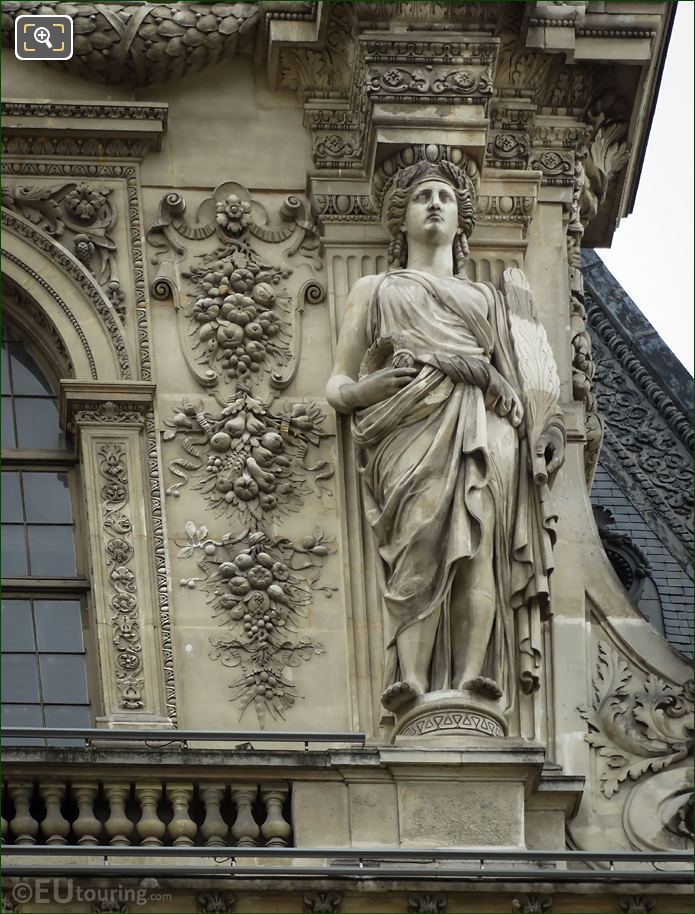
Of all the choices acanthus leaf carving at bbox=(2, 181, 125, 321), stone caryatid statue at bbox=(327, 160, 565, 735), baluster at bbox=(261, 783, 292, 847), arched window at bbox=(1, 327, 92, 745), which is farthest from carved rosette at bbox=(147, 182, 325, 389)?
baluster at bbox=(261, 783, 292, 847)

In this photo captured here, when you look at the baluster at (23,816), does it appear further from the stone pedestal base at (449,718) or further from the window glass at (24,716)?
the stone pedestal base at (449,718)

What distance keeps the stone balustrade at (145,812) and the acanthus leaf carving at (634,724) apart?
A: 6.48ft

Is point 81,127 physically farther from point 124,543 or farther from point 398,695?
point 398,695

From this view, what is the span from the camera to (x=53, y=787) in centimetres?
2095

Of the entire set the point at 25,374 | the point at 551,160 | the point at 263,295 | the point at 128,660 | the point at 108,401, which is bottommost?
the point at 128,660

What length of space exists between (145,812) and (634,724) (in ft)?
9.50

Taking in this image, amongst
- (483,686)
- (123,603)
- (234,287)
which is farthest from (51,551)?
(483,686)

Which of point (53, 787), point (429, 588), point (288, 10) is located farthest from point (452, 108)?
point (53, 787)

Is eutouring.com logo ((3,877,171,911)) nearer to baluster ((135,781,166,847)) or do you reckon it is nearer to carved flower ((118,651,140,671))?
baluster ((135,781,166,847))

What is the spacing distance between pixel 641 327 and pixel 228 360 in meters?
5.81

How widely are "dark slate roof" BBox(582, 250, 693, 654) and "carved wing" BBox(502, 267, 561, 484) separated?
3791 mm

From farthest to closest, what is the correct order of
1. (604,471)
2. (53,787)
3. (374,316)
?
(604,471)
(374,316)
(53,787)

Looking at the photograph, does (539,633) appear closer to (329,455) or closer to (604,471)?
(329,455)

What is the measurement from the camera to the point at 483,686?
21.4 meters
